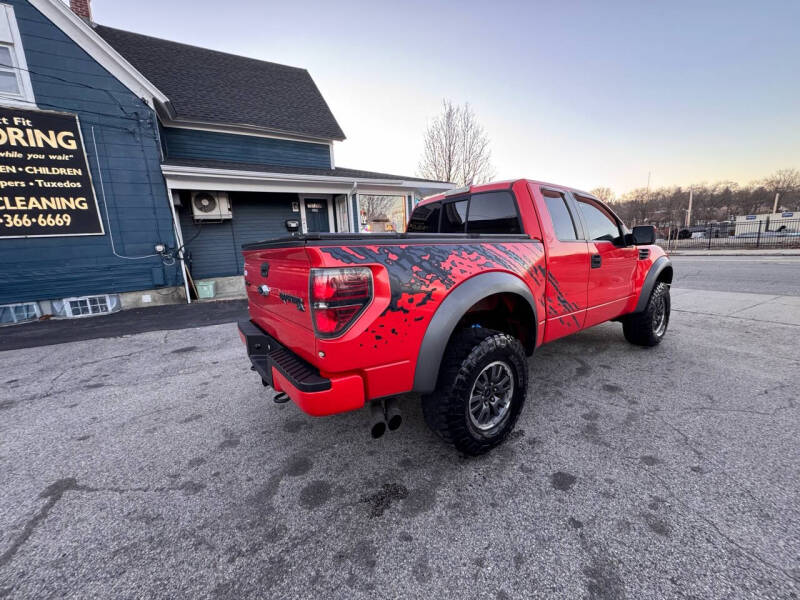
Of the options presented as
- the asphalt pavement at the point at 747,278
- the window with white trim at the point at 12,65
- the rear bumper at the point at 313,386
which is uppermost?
the window with white trim at the point at 12,65

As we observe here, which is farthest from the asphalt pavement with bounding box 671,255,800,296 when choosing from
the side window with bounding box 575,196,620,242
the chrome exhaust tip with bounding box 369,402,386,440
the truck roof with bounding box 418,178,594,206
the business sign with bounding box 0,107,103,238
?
the business sign with bounding box 0,107,103,238

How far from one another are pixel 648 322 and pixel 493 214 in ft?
8.52

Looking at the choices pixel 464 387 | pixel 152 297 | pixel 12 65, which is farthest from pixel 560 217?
pixel 12 65

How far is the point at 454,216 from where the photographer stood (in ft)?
10.5

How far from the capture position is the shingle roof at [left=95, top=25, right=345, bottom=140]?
9.70m

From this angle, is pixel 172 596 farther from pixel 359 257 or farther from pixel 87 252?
pixel 87 252

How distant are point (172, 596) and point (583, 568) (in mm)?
1724

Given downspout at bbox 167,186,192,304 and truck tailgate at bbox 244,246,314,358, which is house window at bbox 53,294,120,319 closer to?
downspout at bbox 167,186,192,304

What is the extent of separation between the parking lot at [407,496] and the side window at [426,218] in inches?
73.8

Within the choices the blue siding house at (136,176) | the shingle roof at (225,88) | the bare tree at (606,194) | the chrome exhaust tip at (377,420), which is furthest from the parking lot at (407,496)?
the bare tree at (606,194)

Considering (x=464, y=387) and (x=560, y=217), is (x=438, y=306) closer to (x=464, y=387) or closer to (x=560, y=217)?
(x=464, y=387)

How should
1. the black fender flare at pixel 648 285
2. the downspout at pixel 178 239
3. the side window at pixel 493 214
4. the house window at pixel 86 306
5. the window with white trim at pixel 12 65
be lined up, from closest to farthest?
the side window at pixel 493 214 → the black fender flare at pixel 648 285 → the window with white trim at pixel 12 65 → the house window at pixel 86 306 → the downspout at pixel 178 239

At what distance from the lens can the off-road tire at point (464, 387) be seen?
1.93 metres

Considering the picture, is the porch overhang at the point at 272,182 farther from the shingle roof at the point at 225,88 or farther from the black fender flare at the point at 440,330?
the black fender flare at the point at 440,330
